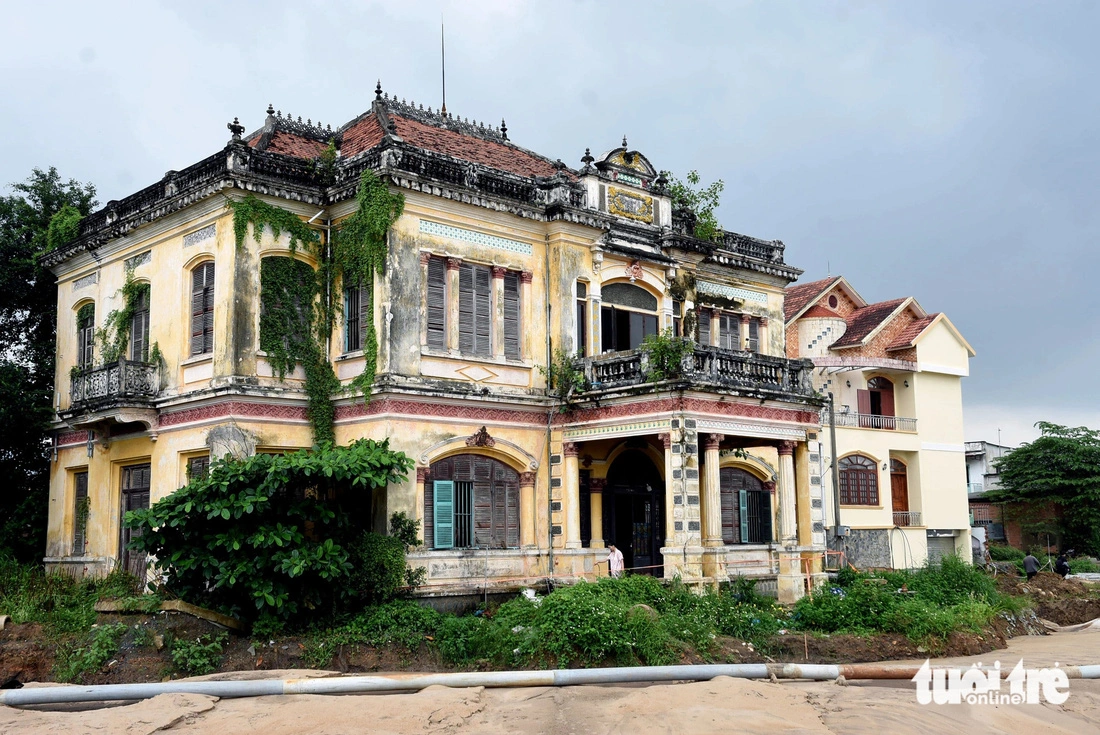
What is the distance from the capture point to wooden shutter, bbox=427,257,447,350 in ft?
67.9

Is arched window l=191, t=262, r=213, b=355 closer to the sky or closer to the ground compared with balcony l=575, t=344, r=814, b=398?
closer to the sky

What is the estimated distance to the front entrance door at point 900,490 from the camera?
37.0 metres

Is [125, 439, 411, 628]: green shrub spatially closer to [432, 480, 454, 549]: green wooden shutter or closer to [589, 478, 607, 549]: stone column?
[432, 480, 454, 549]: green wooden shutter

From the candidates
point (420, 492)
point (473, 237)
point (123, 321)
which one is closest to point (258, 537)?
point (420, 492)

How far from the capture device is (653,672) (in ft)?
46.2

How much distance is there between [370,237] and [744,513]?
11.6 meters

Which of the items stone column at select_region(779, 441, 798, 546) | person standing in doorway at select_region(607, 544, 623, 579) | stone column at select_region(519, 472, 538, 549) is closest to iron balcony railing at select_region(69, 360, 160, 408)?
stone column at select_region(519, 472, 538, 549)

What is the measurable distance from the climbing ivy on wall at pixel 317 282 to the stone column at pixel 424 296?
861 mm

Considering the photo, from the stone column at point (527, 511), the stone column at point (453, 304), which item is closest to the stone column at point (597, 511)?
the stone column at point (527, 511)

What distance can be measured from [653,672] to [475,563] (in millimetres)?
6943

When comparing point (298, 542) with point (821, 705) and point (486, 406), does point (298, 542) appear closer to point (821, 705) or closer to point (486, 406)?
point (486, 406)

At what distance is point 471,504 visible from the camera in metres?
20.8

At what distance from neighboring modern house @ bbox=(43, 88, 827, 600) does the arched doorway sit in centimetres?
5

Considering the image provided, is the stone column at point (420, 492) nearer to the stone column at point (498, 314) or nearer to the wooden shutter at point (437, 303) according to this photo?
the wooden shutter at point (437, 303)
